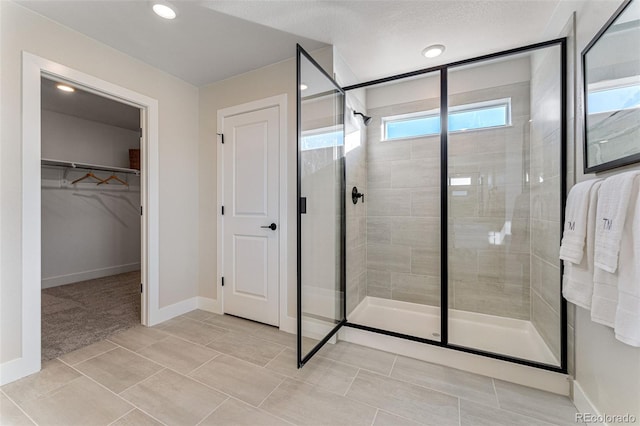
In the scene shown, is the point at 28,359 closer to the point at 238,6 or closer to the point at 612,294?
the point at 238,6

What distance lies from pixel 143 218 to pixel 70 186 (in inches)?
104

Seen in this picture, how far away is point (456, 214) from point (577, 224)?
1293mm

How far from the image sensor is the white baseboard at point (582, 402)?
1348 millimetres

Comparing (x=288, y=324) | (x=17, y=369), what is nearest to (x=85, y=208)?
(x=17, y=369)

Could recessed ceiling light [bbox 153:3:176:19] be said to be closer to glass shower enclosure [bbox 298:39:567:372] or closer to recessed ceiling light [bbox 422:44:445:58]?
glass shower enclosure [bbox 298:39:567:372]

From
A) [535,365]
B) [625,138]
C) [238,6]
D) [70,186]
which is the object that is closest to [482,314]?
[535,365]

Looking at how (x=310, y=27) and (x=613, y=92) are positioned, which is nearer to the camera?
(x=613, y=92)

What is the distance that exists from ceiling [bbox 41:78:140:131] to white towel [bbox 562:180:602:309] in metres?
4.40

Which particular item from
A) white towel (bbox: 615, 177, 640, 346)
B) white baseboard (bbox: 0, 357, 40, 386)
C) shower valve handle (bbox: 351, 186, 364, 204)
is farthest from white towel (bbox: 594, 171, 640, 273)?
white baseboard (bbox: 0, 357, 40, 386)

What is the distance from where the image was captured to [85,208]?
13.7 feet

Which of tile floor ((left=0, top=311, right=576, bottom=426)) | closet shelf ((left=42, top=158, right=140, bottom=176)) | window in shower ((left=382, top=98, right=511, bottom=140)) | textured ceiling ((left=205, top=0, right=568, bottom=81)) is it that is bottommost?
tile floor ((left=0, top=311, right=576, bottom=426))

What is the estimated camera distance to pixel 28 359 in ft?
5.75

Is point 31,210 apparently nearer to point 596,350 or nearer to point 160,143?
point 160,143

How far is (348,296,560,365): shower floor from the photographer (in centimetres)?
198
